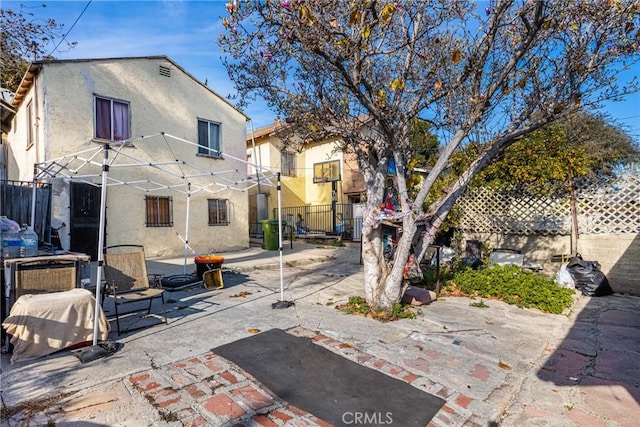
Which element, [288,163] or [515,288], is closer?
[515,288]

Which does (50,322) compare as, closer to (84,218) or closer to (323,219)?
(84,218)

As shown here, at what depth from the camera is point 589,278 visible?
20.7ft

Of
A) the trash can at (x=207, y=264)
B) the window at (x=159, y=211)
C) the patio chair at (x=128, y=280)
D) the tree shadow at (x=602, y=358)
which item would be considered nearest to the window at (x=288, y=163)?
the window at (x=159, y=211)

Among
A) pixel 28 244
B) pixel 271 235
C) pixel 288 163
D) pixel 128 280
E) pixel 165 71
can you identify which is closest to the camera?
pixel 28 244

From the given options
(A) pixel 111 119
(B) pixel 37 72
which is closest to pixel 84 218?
(A) pixel 111 119

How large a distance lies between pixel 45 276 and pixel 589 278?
27.9 feet

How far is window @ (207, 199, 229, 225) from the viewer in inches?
503

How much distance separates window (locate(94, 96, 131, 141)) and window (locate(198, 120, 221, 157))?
100.0 inches

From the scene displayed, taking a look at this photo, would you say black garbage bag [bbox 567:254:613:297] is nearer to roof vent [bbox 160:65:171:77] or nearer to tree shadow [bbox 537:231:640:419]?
tree shadow [bbox 537:231:640:419]

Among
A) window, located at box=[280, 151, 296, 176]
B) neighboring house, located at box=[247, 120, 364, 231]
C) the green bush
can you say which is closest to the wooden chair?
the green bush

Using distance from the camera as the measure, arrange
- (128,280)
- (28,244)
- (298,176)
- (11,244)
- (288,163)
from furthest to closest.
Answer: (298,176)
(288,163)
(128,280)
(28,244)
(11,244)

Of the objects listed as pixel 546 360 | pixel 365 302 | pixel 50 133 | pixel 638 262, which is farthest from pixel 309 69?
pixel 50 133

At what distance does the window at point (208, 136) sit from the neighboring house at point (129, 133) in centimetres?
4

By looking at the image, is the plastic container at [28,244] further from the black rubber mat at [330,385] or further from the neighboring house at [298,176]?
the neighboring house at [298,176]
